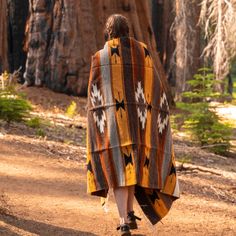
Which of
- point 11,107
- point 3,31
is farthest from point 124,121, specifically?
point 3,31

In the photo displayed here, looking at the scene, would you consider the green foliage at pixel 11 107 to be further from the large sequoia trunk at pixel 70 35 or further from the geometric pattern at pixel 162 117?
the geometric pattern at pixel 162 117

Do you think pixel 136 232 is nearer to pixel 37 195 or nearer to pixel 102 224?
pixel 102 224

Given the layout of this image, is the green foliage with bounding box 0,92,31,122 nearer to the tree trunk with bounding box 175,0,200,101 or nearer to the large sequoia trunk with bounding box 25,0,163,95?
the large sequoia trunk with bounding box 25,0,163,95

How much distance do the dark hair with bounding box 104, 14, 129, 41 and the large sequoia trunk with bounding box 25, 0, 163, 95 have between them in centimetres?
1036

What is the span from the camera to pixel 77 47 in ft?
54.2

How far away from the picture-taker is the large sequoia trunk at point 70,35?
16.4 m

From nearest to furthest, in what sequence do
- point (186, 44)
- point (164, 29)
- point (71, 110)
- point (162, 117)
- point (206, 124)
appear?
point (162, 117) < point (206, 124) < point (71, 110) < point (186, 44) < point (164, 29)

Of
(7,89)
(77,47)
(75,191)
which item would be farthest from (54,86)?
(75,191)

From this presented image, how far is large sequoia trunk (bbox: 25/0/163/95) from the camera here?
16375 millimetres

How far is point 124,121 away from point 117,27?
0.81 m

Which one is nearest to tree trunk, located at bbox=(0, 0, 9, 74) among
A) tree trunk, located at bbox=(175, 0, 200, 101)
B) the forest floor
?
the forest floor

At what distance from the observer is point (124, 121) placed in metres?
5.81

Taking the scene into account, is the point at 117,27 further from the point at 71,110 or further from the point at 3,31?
the point at 3,31

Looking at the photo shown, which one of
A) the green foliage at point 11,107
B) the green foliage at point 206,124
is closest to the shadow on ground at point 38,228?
the green foliage at point 11,107
